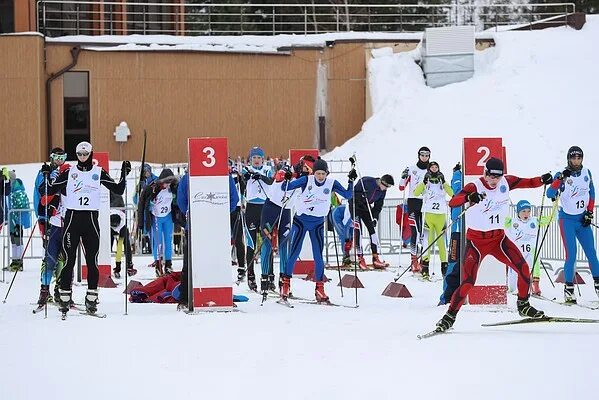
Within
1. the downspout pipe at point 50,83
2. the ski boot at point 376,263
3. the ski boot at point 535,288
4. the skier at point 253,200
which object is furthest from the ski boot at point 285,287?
the downspout pipe at point 50,83

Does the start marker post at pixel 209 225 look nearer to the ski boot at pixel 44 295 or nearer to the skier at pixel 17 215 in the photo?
the ski boot at pixel 44 295

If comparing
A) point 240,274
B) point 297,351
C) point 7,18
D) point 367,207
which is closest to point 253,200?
point 240,274

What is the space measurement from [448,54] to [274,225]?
21570mm

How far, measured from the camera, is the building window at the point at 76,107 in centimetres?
3559

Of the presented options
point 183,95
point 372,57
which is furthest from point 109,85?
point 372,57

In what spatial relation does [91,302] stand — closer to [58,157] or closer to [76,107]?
[58,157]

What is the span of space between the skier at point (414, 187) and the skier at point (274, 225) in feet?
9.73

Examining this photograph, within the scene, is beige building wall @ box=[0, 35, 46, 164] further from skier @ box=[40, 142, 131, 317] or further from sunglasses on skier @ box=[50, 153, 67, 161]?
skier @ box=[40, 142, 131, 317]

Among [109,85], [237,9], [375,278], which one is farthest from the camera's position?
[237,9]

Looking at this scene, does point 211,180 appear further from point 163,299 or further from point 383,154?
point 383,154

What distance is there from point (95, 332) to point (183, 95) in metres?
25.5

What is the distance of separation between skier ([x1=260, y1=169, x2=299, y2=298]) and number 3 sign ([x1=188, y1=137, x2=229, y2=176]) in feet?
6.47

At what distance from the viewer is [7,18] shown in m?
36.3

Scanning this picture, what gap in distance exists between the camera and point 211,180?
42.5 ft
